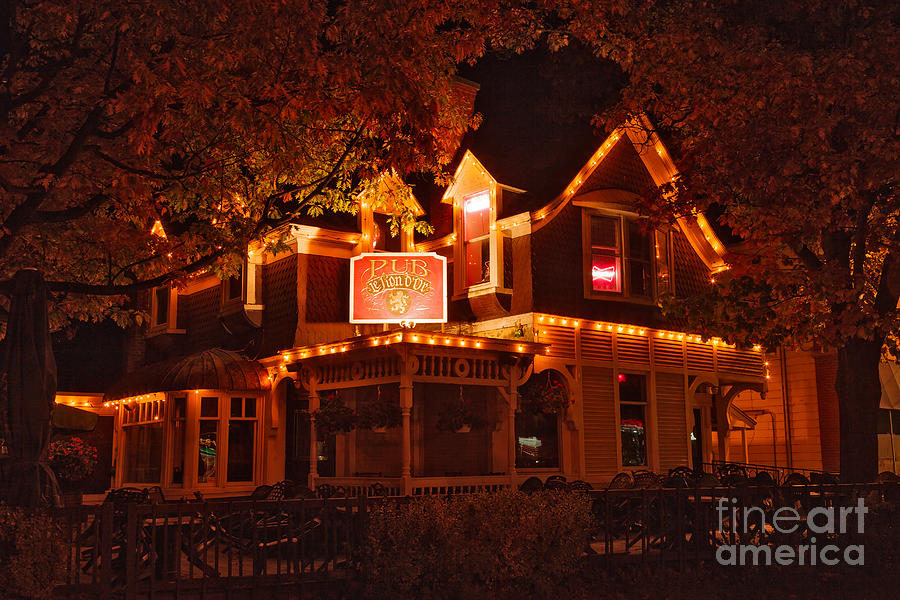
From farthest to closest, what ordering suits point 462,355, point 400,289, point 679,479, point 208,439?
point 208,439
point 400,289
point 679,479
point 462,355

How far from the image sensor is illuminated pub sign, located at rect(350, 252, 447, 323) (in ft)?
60.7

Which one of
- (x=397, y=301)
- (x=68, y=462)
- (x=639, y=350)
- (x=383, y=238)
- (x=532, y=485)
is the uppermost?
(x=383, y=238)

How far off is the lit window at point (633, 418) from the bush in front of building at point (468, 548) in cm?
1072

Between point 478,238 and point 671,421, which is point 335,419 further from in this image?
point 671,421

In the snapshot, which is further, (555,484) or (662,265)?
(662,265)

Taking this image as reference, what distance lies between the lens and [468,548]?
10258 mm

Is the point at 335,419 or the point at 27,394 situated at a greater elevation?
the point at 27,394

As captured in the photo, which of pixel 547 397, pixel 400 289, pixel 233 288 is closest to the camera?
pixel 400 289

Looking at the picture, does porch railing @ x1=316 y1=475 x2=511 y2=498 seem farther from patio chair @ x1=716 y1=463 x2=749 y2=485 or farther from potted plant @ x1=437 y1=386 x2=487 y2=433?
patio chair @ x1=716 y1=463 x2=749 y2=485

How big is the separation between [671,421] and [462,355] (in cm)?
704

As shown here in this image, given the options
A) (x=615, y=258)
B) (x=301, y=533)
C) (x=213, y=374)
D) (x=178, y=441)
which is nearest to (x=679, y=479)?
(x=615, y=258)

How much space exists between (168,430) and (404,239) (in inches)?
296

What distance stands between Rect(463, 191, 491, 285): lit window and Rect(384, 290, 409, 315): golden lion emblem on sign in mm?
2418

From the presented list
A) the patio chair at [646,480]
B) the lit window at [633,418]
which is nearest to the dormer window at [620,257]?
the lit window at [633,418]
